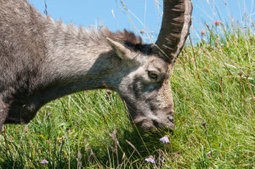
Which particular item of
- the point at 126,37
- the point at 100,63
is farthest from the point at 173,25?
the point at 100,63

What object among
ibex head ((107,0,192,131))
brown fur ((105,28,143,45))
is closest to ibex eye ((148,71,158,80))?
ibex head ((107,0,192,131))

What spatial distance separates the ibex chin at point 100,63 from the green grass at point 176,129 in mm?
350

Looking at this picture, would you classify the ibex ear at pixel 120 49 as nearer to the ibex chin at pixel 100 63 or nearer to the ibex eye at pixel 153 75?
the ibex chin at pixel 100 63

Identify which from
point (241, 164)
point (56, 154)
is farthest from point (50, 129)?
point (241, 164)

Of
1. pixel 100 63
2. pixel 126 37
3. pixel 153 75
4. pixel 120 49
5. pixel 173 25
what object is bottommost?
pixel 153 75

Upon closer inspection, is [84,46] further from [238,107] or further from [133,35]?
[238,107]

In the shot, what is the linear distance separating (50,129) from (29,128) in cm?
37

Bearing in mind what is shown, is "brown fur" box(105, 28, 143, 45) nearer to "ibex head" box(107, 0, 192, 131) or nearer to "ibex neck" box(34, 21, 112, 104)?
"ibex head" box(107, 0, 192, 131)

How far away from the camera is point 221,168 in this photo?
4.17 m

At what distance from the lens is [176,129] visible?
5.30 m

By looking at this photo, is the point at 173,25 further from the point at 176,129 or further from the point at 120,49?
the point at 176,129

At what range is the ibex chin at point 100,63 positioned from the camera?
16.7 feet

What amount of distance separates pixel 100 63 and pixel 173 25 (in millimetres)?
1046

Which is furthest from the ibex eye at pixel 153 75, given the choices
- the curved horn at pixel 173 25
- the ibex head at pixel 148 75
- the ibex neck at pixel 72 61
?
the ibex neck at pixel 72 61
